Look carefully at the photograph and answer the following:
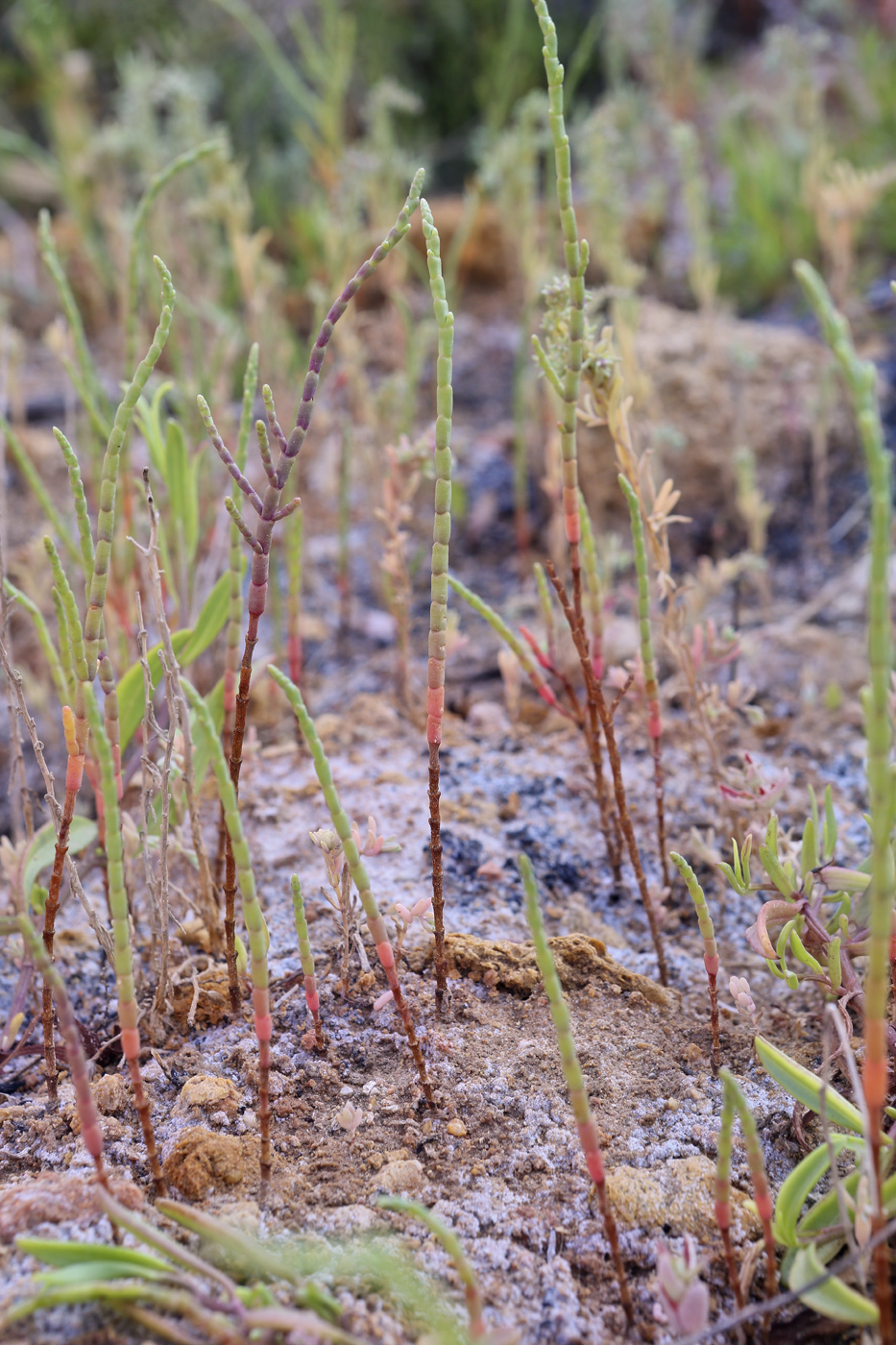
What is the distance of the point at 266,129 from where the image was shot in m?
3.99

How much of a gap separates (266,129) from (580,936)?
3.97 metres

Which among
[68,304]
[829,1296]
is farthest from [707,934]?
[68,304]

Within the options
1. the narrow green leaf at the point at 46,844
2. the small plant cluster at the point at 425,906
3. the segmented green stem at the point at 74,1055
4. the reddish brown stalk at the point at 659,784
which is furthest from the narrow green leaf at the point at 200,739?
the reddish brown stalk at the point at 659,784

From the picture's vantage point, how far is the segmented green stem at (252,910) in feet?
2.17

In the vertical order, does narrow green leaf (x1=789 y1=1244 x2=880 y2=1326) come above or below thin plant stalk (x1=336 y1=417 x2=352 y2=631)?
below

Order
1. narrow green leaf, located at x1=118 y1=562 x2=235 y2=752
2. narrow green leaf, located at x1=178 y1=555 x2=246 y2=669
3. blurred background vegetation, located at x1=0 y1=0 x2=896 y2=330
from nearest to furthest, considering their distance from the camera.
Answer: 1. narrow green leaf, located at x1=118 y1=562 x2=235 y2=752
2. narrow green leaf, located at x1=178 y1=555 x2=246 y2=669
3. blurred background vegetation, located at x1=0 y1=0 x2=896 y2=330

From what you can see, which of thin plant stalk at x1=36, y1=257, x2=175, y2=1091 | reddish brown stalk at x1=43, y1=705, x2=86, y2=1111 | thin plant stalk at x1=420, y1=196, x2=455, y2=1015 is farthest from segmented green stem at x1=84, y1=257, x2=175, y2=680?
thin plant stalk at x1=420, y1=196, x2=455, y2=1015

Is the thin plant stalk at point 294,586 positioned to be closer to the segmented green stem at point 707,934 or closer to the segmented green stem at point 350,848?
the segmented green stem at point 350,848

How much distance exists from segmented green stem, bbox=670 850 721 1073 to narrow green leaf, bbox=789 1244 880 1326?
224 mm

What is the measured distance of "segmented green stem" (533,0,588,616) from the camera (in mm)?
754

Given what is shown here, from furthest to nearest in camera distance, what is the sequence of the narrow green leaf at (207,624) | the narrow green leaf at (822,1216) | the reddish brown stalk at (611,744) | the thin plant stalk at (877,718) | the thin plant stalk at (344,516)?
the thin plant stalk at (344,516) → the narrow green leaf at (207,624) → the reddish brown stalk at (611,744) → the narrow green leaf at (822,1216) → the thin plant stalk at (877,718)

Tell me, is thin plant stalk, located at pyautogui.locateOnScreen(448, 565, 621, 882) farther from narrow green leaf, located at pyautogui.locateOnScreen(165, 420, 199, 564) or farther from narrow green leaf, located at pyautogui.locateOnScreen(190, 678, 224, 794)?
narrow green leaf, located at pyautogui.locateOnScreen(165, 420, 199, 564)

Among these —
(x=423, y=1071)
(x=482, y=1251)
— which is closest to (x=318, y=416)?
(x=423, y=1071)

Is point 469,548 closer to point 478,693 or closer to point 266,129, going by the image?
point 478,693
